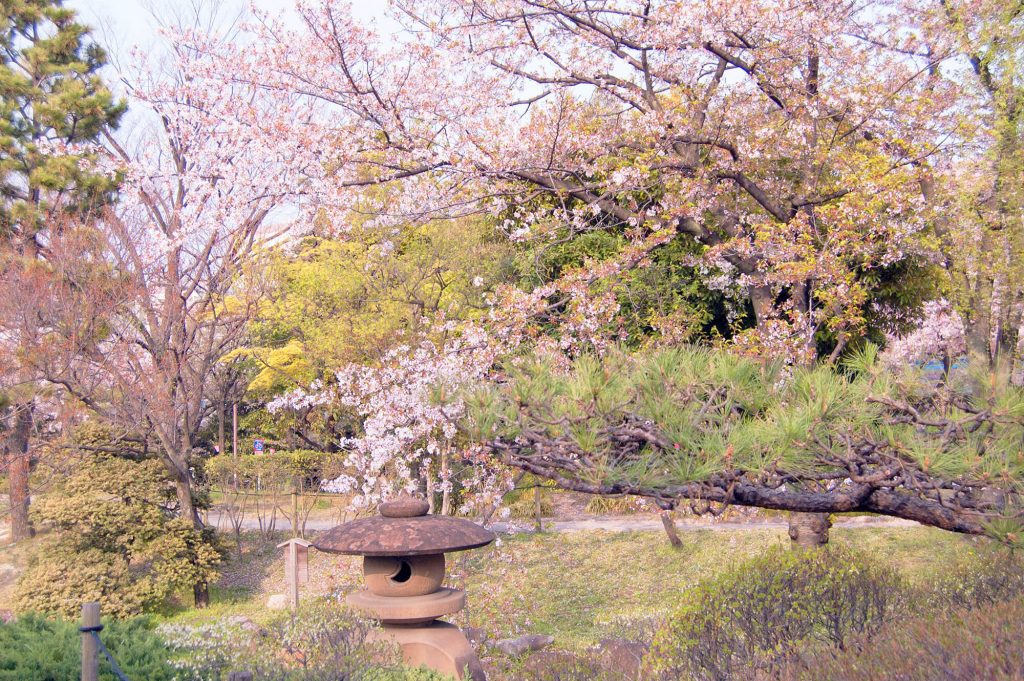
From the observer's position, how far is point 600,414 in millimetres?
3482

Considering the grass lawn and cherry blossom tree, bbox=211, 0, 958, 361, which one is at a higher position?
cherry blossom tree, bbox=211, 0, 958, 361

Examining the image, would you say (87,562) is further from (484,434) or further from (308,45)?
(484,434)

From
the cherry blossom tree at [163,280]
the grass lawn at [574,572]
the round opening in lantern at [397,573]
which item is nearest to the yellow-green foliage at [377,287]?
the cherry blossom tree at [163,280]

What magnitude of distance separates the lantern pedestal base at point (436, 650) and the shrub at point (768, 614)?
5.44ft

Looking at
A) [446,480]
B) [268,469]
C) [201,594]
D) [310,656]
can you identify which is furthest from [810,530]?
[268,469]

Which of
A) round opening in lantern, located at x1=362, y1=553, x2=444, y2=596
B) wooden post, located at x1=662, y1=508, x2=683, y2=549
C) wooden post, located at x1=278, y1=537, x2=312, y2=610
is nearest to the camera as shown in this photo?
round opening in lantern, located at x1=362, y1=553, x2=444, y2=596

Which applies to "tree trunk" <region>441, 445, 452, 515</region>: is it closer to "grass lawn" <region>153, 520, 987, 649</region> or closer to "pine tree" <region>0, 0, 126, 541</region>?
"grass lawn" <region>153, 520, 987, 649</region>

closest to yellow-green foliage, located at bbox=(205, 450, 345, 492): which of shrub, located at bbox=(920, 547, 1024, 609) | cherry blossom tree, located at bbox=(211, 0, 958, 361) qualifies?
cherry blossom tree, located at bbox=(211, 0, 958, 361)

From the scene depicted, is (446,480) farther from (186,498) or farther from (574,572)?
(186,498)

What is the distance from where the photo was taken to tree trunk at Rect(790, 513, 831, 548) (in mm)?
8117

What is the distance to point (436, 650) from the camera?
6039mm

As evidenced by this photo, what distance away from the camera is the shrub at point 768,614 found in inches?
179

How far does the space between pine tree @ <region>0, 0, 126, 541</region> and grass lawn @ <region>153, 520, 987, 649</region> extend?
14.9 ft

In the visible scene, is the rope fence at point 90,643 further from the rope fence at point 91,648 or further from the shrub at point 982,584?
the shrub at point 982,584
